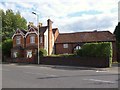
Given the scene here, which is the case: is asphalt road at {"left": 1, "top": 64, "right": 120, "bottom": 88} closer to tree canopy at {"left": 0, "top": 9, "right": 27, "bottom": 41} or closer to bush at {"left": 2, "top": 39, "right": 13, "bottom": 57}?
bush at {"left": 2, "top": 39, "right": 13, "bottom": 57}

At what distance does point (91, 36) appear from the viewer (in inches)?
2215

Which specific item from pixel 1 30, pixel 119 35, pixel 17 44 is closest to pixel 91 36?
pixel 119 35

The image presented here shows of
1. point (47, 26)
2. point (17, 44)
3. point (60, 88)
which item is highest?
point (47, 26)

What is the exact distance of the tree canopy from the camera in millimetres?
81581

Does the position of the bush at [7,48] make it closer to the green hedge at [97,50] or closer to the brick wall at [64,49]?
the brick wall at [64,49]

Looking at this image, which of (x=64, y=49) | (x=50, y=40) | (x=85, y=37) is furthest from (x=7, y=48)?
(x=85, y=37)

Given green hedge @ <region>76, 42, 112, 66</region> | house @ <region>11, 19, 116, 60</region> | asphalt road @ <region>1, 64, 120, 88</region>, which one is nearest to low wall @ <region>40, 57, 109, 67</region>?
green hedge @ <region>76, 42, 112, 66</region>

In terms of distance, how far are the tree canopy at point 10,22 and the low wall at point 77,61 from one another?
125 ft

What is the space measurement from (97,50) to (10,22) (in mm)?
53424

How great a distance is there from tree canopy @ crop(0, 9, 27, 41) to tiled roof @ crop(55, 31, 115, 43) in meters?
26.9

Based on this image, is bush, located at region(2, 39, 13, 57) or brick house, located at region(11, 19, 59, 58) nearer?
brick house, located at region(11, 19, 59, 58)

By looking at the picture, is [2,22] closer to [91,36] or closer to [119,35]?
[91,36]

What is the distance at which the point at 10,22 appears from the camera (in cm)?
8556

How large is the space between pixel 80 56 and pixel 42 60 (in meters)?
8.89
